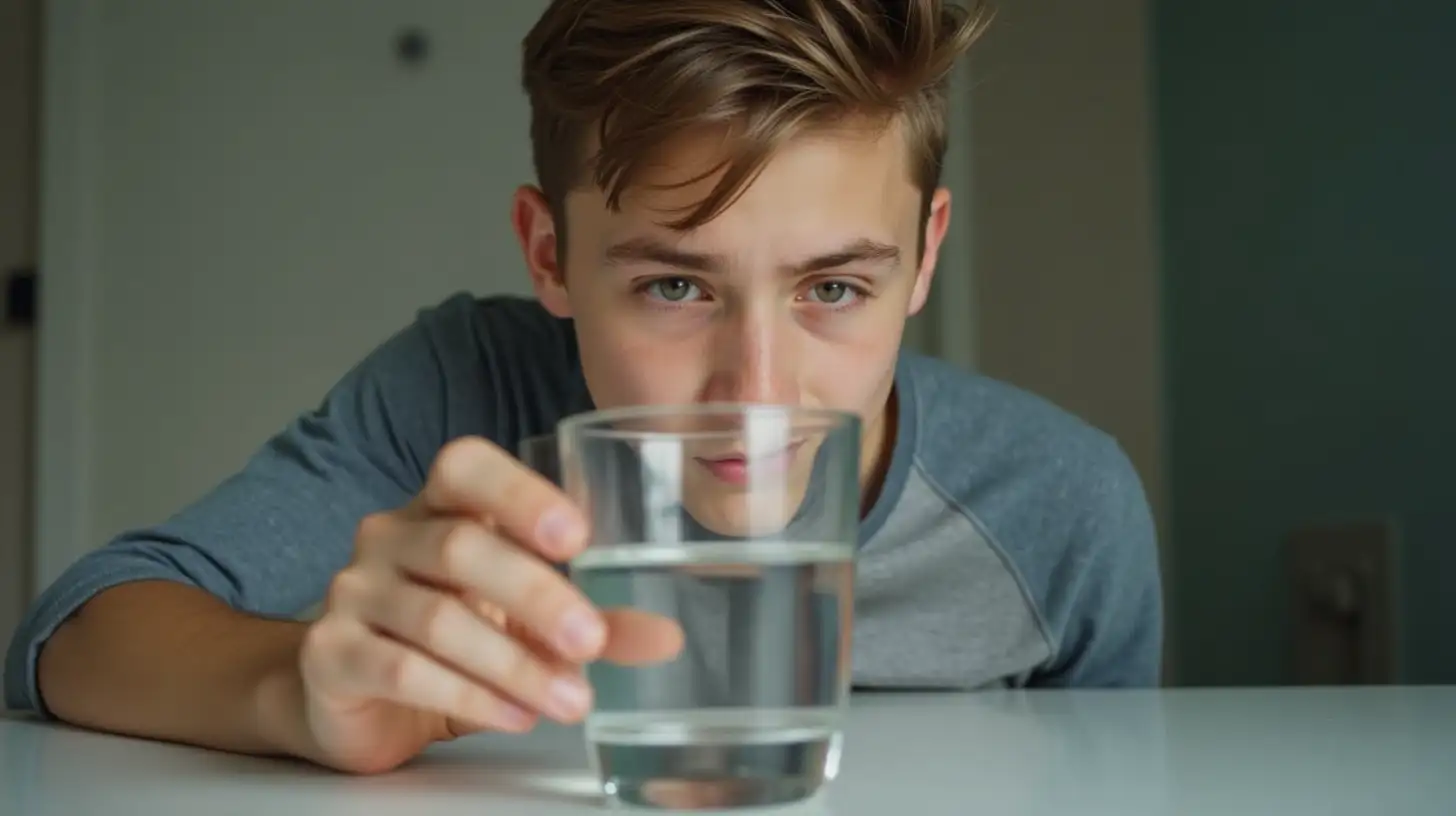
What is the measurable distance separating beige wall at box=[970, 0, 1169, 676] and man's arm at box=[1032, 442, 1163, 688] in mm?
1191

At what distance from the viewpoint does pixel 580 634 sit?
0.51 meters

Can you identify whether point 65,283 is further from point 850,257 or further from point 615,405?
point 850,257

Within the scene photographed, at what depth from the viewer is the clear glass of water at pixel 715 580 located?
495 mm

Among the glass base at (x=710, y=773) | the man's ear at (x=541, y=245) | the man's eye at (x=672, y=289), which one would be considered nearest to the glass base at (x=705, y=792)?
the glass base at (x=710, y=773)

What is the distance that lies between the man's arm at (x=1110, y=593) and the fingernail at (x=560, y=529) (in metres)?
0.90

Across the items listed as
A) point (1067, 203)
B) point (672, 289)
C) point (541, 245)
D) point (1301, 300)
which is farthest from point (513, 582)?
point (1067, 203)

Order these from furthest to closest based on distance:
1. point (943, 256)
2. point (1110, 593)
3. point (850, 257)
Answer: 1. point (943, 256)
2. point (1110, 593)
3. point (850, 257)

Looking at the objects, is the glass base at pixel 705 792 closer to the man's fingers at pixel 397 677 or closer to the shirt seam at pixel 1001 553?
the man's fingers at pixel 397 677

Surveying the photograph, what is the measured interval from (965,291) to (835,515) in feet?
7.32

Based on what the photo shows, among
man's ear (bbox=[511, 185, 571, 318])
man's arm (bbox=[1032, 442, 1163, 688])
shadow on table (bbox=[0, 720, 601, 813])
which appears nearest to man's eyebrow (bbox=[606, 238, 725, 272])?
man's ear (bbox=[511, 185, 571, 318])

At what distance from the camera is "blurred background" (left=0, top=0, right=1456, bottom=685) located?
2061 millimetres

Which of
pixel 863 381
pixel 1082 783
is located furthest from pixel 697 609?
pixel 863 381

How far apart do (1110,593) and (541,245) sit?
2.00 ft

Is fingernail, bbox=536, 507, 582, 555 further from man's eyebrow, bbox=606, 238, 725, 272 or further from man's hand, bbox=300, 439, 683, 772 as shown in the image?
man's eyebrow, bbox=606, 238, 725, 272
